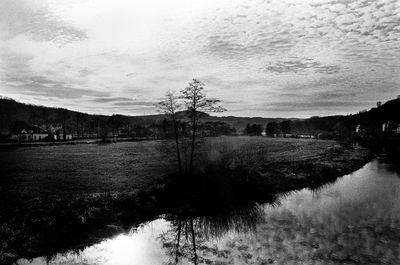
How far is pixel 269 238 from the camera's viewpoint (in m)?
20.5

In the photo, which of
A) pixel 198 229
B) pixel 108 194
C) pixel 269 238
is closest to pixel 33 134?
pixel 108 194

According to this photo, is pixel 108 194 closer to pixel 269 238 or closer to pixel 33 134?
pixel 269 238

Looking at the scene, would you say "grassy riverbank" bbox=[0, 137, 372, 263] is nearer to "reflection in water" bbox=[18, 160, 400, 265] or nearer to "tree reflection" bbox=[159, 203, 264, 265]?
"reflection in water" bbox=[18, 160, 400, 265]

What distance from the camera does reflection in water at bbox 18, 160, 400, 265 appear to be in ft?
57.9

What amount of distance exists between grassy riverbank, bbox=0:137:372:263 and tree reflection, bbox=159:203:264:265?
183 centimetres

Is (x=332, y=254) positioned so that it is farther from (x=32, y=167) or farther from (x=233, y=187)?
(x=32, y=167)

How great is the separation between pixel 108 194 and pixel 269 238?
13605 mm

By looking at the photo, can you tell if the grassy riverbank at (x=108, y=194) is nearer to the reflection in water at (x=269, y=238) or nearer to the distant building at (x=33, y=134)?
the reflection in water at (x=269, y=238)

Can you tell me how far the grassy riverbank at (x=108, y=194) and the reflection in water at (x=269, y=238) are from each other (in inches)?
67.3

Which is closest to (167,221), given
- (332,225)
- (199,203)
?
(199,203)

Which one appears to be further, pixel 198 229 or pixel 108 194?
pixel 108 194

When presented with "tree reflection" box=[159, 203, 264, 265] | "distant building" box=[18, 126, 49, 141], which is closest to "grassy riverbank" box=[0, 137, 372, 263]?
"tree reflection" box=[159, 203, 264, 265]

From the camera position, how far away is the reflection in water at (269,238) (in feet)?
57.9

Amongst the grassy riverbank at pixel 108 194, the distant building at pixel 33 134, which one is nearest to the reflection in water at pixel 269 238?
the grassy riverbank at pixel 108 194
